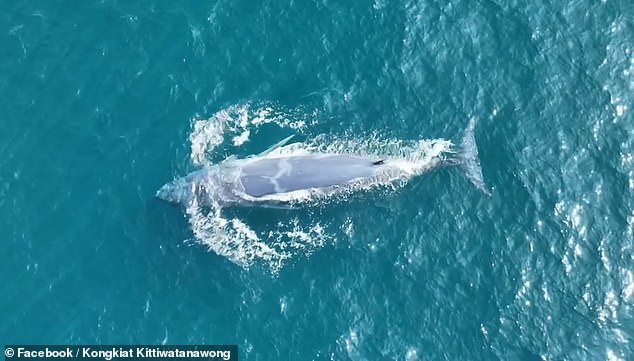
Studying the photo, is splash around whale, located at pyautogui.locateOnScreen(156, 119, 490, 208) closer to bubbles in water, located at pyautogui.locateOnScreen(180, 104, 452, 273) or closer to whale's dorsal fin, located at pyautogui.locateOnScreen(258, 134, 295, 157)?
whale's dorsal fin, located at pyautogui.locateOnScreen(258, 134, 295, 157)

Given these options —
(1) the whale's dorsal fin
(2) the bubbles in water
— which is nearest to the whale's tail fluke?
(2) the bubbles in water

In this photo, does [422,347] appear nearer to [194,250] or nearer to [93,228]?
[194,250]

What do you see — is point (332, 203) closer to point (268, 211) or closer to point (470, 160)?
point (268, 211)

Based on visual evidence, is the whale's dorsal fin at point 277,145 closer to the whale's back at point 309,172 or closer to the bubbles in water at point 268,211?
the bubbles in water at point 268,211

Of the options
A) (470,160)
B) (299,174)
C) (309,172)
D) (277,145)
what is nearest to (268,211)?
(299,174)

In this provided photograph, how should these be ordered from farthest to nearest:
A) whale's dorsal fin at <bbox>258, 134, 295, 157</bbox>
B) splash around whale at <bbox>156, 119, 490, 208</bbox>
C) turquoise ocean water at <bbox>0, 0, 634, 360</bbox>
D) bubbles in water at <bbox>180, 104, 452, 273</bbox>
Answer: whale's dorsal fin at <bbox>258, 134, 295, 157</bbox> → bubbles in water at <bbox>180, 104, 452, 273</bbox> → splash around whale at <bbox>156, 119, 490, 208</bbox> → turquoise ocean water at <bbox>0, 0, 634, 360</bbox>

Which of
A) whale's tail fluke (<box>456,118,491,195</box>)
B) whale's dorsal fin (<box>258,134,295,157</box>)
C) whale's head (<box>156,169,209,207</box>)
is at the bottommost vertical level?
whale's tail fluke (<box>456,118,491,195</box>)

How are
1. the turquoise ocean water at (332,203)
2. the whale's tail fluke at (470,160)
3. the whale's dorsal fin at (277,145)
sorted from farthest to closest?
the whale's dorsal fin at (277,145), the whale's tail fluke at (470,160), the turquoise ocean water at (332,203)

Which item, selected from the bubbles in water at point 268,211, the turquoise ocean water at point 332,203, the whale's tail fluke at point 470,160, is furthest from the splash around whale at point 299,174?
the turquoise ocean water at point 332,203

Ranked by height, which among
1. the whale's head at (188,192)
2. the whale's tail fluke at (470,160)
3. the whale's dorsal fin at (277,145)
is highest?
the whale's dorsal fin at (277,145)
